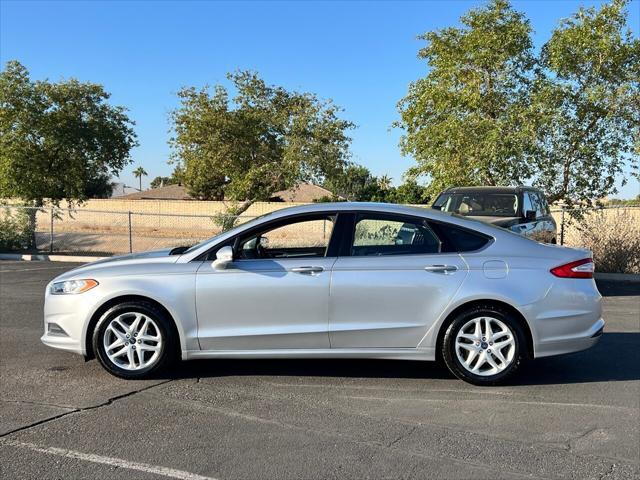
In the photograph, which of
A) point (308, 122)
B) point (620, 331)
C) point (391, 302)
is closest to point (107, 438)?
point (391, 302)

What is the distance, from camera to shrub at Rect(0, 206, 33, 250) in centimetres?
1808

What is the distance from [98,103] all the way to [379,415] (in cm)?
1956

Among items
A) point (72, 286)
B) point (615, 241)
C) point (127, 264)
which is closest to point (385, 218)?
point (127, 264)

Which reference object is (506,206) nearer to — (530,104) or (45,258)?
(530,104)

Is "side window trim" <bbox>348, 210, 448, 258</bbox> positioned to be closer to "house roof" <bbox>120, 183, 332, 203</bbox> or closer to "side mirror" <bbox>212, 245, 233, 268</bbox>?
"side mirror" <bbox>212, 245, 233, 268</bbox>

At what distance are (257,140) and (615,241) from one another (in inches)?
540

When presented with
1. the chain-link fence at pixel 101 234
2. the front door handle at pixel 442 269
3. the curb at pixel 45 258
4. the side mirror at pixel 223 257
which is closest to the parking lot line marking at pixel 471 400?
the front door handle at pixel 442 269

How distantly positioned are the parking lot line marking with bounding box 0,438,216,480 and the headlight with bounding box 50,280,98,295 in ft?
5.31

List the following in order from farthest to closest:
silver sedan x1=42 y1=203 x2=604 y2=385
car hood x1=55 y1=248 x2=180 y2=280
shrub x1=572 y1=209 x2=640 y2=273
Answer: shrub x1=572 y1=209 x2=640 y2=273
car hood x1=55 y1=248 x2=180 y2=280
silver sedan x1=42 y1=203 x2=604 y2=385

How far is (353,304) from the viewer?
5.19m

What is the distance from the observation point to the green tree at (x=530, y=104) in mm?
13711

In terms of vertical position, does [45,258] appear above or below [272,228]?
below

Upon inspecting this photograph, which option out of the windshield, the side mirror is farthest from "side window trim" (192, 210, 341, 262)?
the windshield

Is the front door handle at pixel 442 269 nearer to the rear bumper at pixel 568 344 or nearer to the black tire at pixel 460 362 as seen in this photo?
the black tire at pixel 460 362
